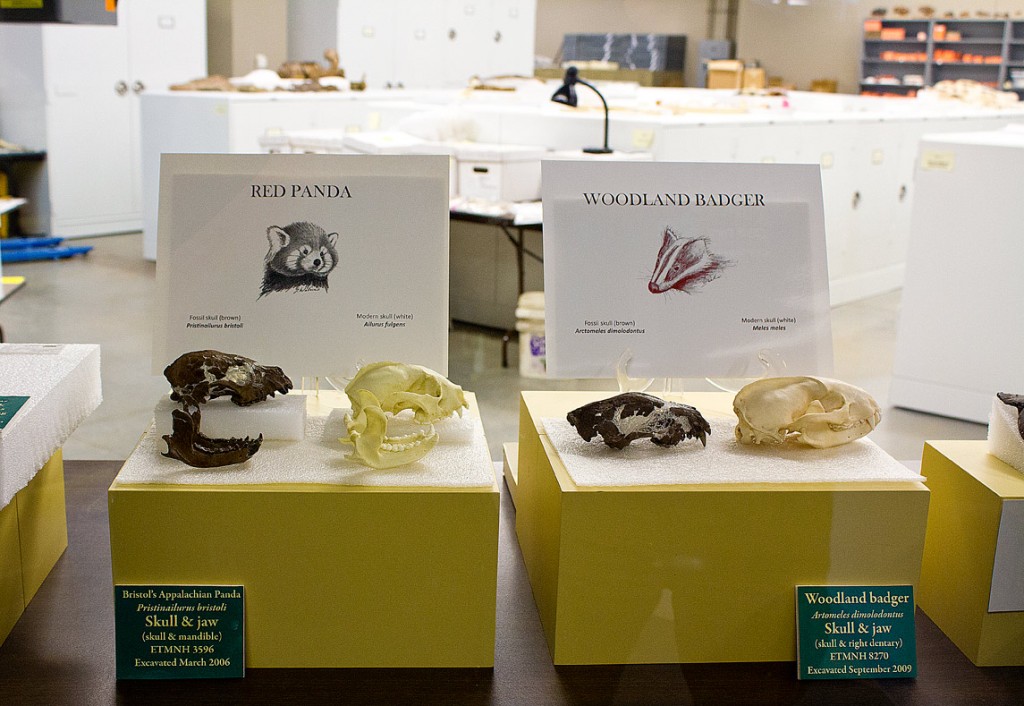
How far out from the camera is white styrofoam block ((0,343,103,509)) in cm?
102

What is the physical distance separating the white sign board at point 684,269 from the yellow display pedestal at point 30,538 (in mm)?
599

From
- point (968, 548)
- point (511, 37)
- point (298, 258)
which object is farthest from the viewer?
point (511, 37)

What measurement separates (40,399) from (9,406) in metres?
0.04

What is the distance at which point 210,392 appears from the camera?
1.08 m

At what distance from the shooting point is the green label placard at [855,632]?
106 cm

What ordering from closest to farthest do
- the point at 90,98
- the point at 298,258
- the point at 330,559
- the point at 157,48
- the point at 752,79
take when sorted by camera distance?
the point at 330,559 < the point at 298,258 < the point at 90,98 < the point at 157,48 < the point at 752,79

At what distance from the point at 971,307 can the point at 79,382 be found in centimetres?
356

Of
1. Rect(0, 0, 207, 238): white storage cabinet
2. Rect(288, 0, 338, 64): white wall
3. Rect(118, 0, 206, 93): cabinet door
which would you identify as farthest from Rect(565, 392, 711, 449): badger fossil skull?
Rect(288, 0, 338, 64): white wall

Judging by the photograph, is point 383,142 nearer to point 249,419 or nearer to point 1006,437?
point 249,419

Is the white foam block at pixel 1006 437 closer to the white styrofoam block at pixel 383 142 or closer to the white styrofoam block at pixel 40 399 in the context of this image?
the white styrofoam block at pixel 40 399

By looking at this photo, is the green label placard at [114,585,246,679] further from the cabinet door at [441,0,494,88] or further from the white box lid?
the cabinet door at [441,0,494,88]

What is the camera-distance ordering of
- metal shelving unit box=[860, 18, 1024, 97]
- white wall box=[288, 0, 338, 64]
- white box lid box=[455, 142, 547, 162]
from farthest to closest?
metal shelving unit box=[860, 18, 1024, 97]
white wall box=[288, 0, 338, 64]
white box lid box=[455, 142, 547, 162]

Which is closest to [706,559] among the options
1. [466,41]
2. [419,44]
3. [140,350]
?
[140,350]

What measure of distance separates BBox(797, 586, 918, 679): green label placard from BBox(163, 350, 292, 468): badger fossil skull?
588mm
